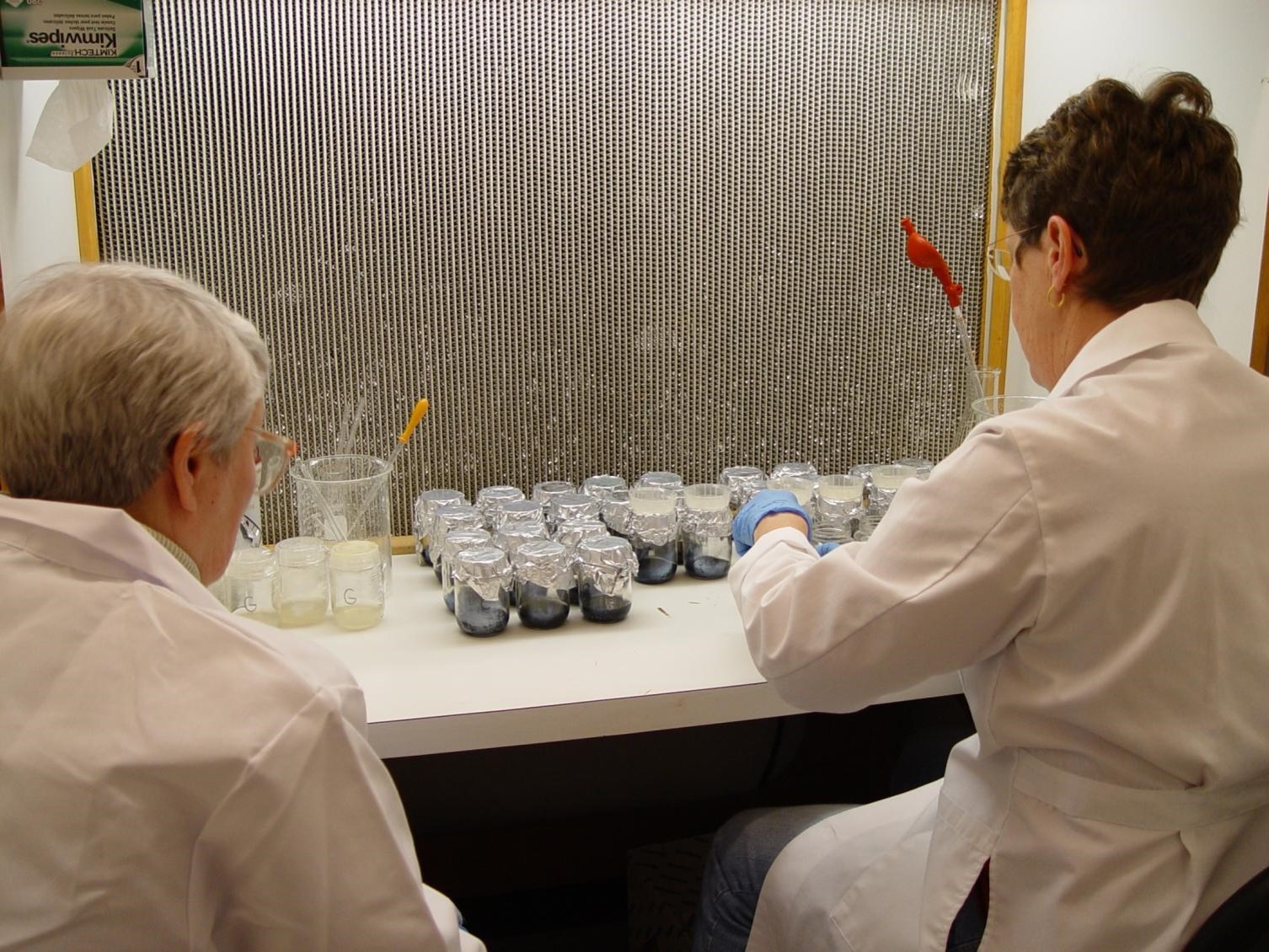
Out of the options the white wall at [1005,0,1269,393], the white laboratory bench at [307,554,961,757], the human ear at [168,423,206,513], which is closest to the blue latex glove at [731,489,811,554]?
the white laboratory bench at [307,554,961,757]

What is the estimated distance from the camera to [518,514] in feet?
5.40

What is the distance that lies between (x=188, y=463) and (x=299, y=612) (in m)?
0.70

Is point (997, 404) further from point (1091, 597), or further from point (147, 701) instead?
point (147, 701)

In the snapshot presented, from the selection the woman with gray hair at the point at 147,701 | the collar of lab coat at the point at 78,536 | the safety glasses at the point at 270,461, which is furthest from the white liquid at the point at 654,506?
the collar of lab coat at the point at 78,536

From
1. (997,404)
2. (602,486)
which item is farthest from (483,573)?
(997,404)

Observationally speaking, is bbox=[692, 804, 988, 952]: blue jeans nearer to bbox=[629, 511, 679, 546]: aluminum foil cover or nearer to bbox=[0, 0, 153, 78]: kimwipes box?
bbox=[629, 511, 679, 546]: aluminum foil cover

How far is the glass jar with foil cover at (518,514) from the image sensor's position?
163 cm

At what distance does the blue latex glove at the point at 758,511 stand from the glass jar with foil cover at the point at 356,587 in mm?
526

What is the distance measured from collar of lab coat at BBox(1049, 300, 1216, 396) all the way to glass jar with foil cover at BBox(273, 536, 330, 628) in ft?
3.35

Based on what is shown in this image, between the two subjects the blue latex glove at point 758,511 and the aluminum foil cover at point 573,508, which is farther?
the aluminum foil cover at point 573,508

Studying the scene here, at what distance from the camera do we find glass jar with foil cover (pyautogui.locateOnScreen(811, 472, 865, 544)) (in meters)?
1.67

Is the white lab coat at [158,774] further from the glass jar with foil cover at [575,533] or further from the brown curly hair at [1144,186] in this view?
the brown curly hair at [1144,186]

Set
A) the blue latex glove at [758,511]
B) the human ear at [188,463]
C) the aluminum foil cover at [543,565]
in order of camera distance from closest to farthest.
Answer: the human ear at [188,463] → the blue latex glove at [758,511] → the aluminum foil cover at [543,565]

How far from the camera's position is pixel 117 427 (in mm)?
791
